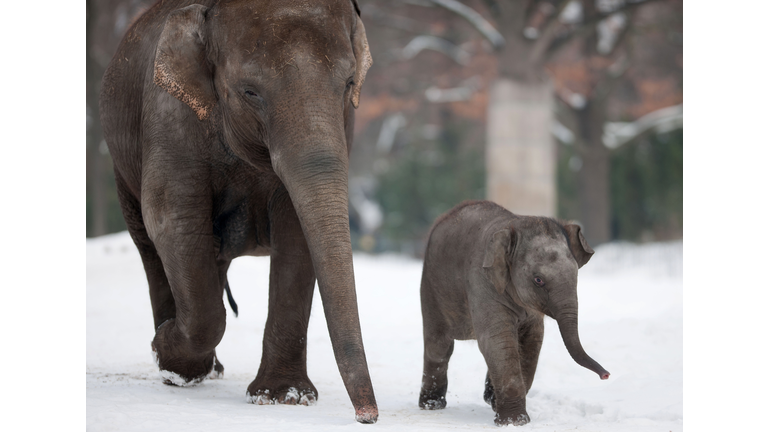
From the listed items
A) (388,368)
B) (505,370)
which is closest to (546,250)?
(505,370)

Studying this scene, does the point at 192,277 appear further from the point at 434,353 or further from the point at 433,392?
the point at 433,392

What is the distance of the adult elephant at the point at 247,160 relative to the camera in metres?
4.64

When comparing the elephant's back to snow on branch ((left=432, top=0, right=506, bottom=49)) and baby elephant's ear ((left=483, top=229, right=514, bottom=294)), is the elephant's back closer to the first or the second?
baby elephant's ear ((left=483, top=229, right=514, bottom=294))

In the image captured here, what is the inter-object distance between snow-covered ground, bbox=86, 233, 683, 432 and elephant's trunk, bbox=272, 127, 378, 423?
278 millimetres

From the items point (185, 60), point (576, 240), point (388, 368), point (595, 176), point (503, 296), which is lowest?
point (388, 368)

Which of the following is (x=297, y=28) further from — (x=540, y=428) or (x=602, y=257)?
(x=602, y=257)

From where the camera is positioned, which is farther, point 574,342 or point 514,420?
point 514,420

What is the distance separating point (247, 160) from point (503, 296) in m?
1.73

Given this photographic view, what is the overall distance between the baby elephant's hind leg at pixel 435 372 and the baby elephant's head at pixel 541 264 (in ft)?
2.82

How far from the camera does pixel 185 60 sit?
518 centimetres

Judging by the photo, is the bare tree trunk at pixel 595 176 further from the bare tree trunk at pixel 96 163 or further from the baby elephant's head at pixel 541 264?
the baby elephant's head at pixel 541 264

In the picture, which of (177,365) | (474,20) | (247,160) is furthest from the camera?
(474,20)

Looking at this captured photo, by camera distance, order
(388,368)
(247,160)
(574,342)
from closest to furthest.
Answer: (574,342) → (247,160) → (388,368)

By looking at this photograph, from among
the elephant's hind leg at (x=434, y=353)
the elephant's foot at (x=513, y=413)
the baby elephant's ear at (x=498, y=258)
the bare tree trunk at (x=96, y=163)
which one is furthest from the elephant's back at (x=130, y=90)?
the bare tree trunk at (x=96, y=163)
